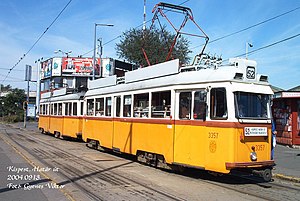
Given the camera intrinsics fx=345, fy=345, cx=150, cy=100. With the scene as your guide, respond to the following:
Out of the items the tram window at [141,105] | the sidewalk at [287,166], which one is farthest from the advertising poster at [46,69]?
the tram window at [141,105]

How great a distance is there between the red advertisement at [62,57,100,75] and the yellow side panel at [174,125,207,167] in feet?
146

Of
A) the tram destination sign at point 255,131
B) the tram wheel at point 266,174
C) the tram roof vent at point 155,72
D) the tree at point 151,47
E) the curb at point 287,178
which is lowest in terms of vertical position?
the curb at point 287,178

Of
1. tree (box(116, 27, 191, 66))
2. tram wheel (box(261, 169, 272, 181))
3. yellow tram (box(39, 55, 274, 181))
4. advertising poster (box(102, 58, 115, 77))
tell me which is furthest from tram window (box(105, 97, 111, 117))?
advertising poster (box(102, 58, 115, 77))

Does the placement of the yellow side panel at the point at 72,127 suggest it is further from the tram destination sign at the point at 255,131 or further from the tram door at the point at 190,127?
the tram destination sign at the point at 255,131

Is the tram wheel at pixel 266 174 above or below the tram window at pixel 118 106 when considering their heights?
below

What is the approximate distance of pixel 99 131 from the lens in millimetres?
15648

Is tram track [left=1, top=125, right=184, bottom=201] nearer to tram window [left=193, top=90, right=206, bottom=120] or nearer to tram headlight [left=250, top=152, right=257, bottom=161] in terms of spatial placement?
tram window [left=193, top=90, right=206, bottom=120]

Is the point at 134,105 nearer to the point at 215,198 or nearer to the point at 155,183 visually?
the point at 155,183

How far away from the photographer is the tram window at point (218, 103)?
8.99 metres

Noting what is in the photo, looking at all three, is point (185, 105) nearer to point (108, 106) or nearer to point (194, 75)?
point (194, 75)

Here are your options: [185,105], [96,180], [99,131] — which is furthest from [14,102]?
[185,105]

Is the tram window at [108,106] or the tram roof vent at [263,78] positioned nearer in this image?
the tram roof vent at [263,78]

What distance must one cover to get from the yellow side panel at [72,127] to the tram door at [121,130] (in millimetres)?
6815

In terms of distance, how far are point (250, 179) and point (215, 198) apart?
3.31 m
